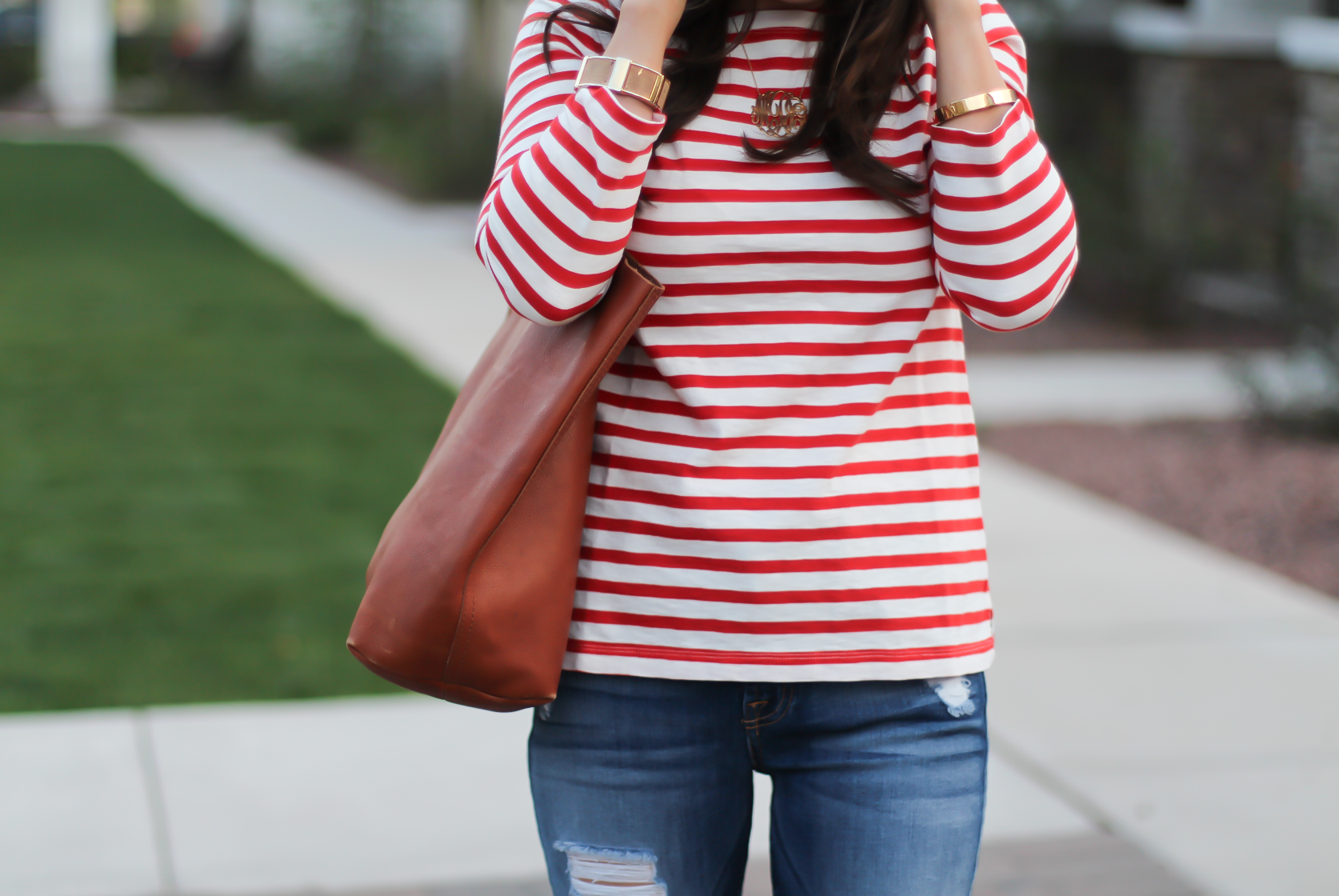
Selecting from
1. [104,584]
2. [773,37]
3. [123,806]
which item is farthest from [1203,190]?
[773,37]

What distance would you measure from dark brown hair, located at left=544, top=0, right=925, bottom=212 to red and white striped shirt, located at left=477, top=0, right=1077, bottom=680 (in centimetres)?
2

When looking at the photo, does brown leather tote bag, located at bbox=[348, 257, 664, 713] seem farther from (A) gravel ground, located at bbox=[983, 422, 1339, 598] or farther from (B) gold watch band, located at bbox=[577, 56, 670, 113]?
(A) gravel ground, located at bbox=[983, 422, 1339, 598]

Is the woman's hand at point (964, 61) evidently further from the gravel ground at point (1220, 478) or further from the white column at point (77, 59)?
the white column at point (77, 59)

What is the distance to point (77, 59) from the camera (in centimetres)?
2608

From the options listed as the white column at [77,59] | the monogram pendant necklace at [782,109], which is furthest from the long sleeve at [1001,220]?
the white column at [77,59]

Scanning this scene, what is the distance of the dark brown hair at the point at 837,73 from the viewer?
63.1 inches

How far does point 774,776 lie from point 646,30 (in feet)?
2.57

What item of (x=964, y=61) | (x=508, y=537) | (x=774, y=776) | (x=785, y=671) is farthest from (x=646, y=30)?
(x=774, y=776)

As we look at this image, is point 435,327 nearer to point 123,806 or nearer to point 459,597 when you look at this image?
point 123,806

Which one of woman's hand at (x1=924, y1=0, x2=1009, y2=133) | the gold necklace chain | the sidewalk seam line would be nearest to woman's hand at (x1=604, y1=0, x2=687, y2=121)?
the gold necklace chain

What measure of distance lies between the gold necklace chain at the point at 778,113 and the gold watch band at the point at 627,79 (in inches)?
4.8

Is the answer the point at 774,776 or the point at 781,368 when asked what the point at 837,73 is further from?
the point at 774,776

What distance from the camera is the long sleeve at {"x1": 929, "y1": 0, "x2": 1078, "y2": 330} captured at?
A: 157 cm

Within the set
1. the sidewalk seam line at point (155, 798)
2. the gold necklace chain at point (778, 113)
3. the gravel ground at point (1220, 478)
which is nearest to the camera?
the gold necklace chain at point (778, 113)
